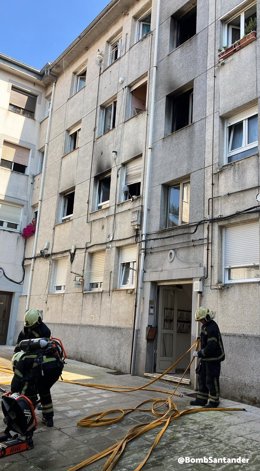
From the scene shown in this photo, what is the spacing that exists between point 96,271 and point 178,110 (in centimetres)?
568

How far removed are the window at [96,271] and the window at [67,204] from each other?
123 inches

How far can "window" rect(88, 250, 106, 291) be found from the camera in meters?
13.2

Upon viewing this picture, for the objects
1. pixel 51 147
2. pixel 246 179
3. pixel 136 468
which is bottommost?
pixel 136 468

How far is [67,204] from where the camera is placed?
1661 centimetres

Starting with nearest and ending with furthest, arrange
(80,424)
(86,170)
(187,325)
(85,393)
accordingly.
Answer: (80,424) < (85,393) < (187,325) < (86,170)

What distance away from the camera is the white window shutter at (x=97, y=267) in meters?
13.2

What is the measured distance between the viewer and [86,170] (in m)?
14.9

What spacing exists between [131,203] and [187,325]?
12.8ft

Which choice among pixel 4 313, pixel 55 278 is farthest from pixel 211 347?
pixel 4 313

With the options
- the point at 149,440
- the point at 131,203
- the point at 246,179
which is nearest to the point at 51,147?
the point at 131,203

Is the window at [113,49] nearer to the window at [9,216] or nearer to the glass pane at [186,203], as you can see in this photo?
the glass pane at [186,203]

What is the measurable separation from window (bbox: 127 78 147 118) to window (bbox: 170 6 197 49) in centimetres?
176

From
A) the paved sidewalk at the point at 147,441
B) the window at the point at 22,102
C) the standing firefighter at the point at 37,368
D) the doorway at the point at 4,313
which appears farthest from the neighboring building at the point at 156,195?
the standing firefighter at the point at 37,368

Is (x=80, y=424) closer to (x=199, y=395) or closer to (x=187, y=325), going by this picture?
(x=199, y=395)
